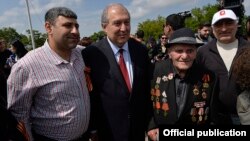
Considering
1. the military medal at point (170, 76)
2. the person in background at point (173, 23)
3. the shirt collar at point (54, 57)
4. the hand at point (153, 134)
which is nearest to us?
the shirt collar at point (54, 57)

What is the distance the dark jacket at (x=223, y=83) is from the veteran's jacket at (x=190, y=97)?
0.24 metres

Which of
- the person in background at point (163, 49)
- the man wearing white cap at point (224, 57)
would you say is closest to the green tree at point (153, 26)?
the person in background at point (163, 49)

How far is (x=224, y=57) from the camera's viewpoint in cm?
343

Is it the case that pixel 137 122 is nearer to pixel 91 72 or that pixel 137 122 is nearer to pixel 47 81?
pixel 91 72

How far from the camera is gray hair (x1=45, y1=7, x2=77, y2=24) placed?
2.98m

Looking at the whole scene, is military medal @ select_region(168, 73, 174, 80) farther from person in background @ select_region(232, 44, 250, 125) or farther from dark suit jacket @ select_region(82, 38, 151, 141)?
person in background @ select_region(232, 44, 250, 125)

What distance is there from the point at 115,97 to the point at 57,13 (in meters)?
0.99

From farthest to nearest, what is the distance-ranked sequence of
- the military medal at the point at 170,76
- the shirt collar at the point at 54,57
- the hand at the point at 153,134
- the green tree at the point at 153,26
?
the green tree at the point at 153,26 → the hand at the point at 153,134 → the military medal at the point at 170,76 → the shirt collar at the point at 54,57

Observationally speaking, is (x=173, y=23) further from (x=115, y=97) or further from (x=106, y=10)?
(x=115, y=97)

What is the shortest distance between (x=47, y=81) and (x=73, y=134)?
0.57m

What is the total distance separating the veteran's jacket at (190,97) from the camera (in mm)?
2951

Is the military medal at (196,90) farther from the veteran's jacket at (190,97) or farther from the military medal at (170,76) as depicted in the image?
the military medal at (170,76)

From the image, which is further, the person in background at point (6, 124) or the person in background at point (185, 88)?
the person in background at point (185, 88)

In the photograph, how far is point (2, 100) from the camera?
2734 mm
